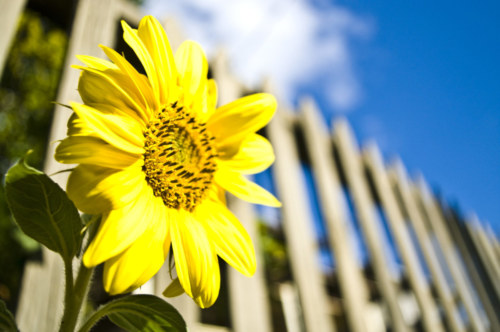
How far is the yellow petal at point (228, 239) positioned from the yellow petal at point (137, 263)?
0.21 feet

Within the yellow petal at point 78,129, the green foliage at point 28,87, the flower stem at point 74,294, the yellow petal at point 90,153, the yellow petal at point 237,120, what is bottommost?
the flower stem at point 74,294

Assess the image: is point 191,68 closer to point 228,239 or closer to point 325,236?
point 228,239

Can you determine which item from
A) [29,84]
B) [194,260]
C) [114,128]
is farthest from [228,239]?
[29,84]

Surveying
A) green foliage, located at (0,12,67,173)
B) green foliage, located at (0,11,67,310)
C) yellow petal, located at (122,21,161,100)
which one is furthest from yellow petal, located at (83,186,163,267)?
green foliage, located at (0,12,67,173)

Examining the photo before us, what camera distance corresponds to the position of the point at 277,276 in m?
4.07

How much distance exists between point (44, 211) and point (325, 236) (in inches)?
70.1

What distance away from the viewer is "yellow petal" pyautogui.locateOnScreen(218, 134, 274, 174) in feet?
1.70

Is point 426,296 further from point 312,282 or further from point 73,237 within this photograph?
point 73,237

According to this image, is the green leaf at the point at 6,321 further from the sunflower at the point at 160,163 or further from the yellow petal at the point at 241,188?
the yellow petal at the point at 241,188

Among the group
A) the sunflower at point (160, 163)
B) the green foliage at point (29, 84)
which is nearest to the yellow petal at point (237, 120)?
the sunflower at point (160, 163)

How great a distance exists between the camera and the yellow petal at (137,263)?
0.34 meters

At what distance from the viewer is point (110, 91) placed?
397 millimetres

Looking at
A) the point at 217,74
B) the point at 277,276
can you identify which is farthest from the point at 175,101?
the point at 277,276

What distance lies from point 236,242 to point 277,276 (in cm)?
376
